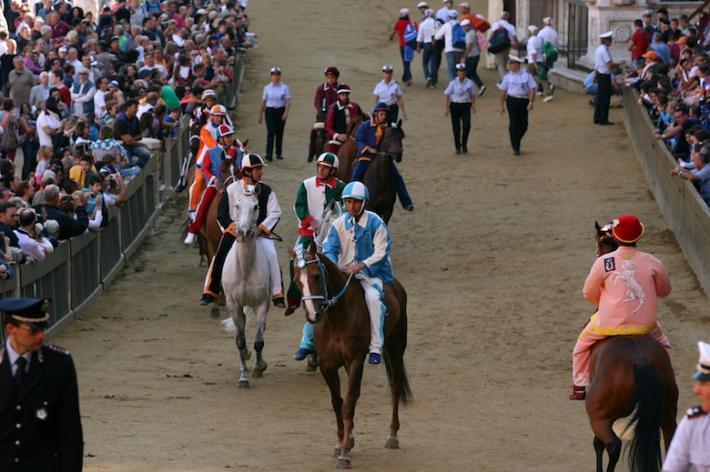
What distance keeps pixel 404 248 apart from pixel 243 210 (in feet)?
30.3

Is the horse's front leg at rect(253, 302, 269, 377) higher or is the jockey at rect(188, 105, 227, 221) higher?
the jockey at rect(188, 105, 227, 221)

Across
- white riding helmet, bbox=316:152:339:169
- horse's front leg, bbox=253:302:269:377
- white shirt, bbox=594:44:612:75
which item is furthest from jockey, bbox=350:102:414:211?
white shirt, bbox=594:44:612:75

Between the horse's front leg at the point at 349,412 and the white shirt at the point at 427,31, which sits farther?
the white shirt at the point at 427,31

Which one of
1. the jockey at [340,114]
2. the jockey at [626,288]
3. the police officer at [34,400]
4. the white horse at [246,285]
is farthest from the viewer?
the jockey at [340,114]

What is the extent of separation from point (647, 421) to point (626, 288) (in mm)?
1205

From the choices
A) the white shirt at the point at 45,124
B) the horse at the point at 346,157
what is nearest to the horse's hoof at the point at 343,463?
the horse at the point at 346,157

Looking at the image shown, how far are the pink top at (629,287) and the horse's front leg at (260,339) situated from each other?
5.75 m

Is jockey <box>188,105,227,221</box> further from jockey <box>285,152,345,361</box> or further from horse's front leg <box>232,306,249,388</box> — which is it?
horse's front leg <box>232,306,249,388</box>

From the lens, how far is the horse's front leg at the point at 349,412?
46.0 ft

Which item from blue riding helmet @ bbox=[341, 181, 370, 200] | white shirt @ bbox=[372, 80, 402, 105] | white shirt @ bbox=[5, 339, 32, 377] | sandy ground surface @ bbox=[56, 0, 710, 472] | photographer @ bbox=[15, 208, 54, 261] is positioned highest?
white shirt @ bbox=[5, 339, 32, 377]

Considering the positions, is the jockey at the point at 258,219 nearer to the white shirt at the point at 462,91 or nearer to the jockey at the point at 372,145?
the jockey at the point at 372,145

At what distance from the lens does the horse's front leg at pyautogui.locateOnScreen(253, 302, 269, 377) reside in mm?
17969

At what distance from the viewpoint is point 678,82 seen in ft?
101

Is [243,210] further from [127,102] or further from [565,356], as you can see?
[127,102]
